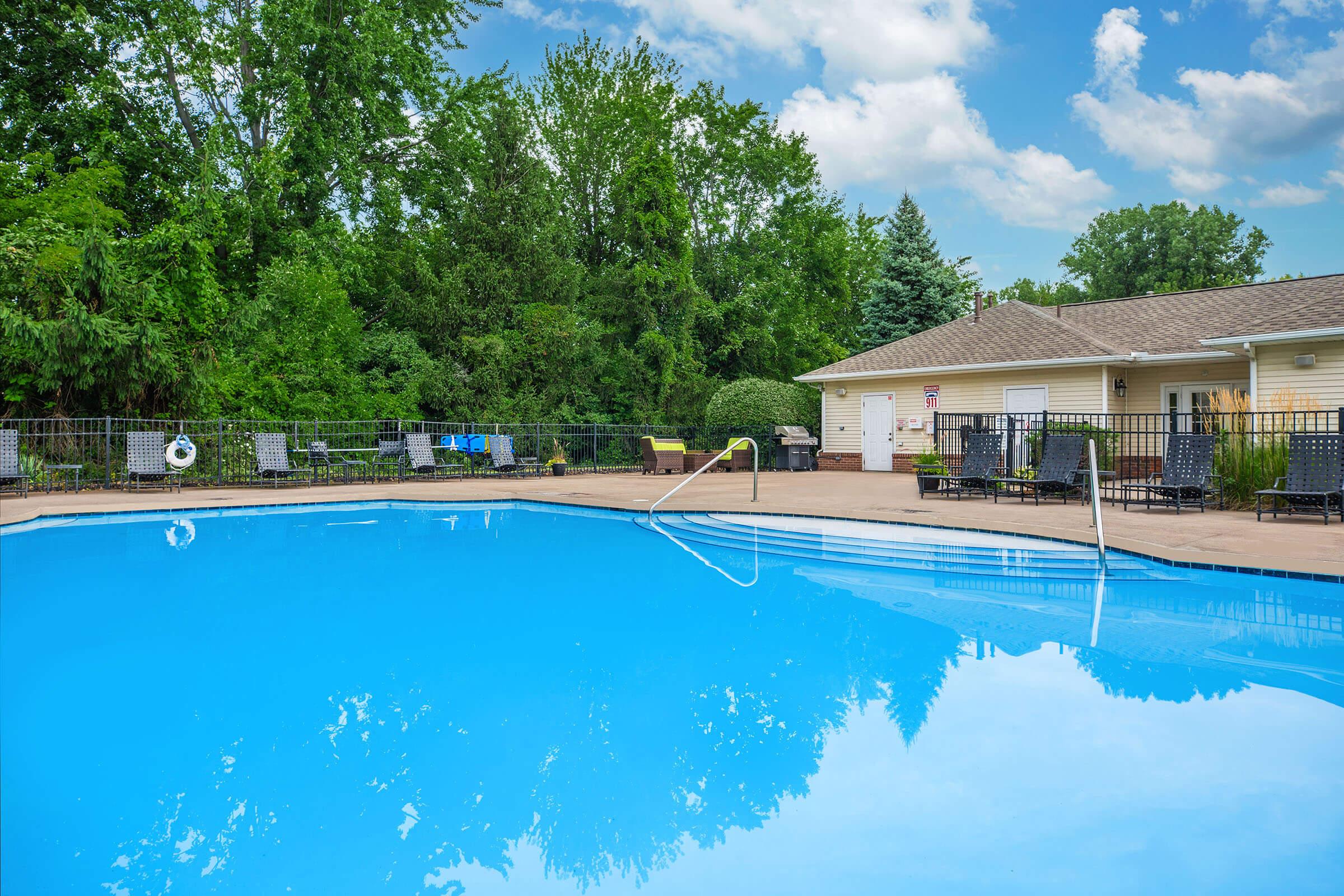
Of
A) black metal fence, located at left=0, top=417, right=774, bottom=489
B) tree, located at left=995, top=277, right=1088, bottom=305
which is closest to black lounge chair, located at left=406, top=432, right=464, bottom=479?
black metal fence, located at left=0, top=417, right=774, bottom=489

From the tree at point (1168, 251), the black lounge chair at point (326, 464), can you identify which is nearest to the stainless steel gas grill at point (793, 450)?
the black lounge chair at point (326, 464)

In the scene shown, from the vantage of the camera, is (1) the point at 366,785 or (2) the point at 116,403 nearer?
(1) the point at 366,785

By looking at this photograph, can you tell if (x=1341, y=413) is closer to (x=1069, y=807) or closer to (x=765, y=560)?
(x=765, y=560)

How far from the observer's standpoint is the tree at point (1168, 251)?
40.8m

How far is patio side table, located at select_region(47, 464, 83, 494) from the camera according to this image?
45.5ft

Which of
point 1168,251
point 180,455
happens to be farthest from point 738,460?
point 1168,251

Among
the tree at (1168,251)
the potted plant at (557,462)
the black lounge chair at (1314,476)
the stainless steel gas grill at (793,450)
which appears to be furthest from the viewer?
the tree at (1168,251)

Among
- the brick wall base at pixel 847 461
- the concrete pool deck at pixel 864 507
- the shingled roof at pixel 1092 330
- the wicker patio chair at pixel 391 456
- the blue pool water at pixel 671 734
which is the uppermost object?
the shingled roof at pixel 1092 330

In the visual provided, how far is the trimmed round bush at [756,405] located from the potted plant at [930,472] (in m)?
8.46

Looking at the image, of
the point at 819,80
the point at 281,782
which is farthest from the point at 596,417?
the point at 281,782

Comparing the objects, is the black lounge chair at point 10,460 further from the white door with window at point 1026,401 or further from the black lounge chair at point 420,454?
the white door with window at point 1026,401

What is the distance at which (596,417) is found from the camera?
84.7 feet

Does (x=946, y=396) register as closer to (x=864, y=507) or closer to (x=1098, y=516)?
(x=864, y=507)

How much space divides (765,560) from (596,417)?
58.6 ft
